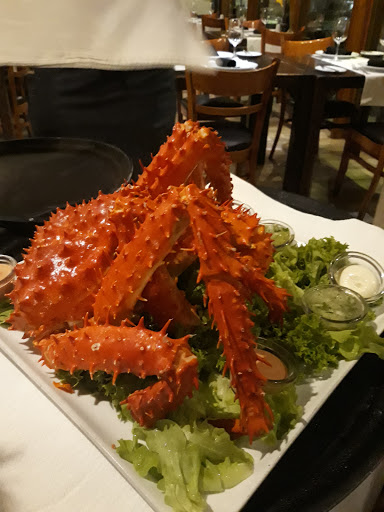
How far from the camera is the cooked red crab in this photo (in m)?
0.81

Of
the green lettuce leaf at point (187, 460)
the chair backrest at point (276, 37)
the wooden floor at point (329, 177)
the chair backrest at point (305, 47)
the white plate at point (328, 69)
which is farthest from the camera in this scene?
the chair backrest at point (276, 37)

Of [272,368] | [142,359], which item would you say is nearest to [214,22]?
[272,368]

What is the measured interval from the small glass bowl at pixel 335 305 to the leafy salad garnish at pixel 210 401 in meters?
0.02

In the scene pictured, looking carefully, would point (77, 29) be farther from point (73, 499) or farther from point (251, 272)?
point (73, 499)

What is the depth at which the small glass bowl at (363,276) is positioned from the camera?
126 centimetres

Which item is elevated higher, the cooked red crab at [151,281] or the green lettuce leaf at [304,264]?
the cooked red crab at [151,281]

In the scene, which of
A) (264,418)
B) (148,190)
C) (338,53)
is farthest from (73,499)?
(338,53)

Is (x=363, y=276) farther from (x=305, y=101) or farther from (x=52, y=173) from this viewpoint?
(x=305, y=101)

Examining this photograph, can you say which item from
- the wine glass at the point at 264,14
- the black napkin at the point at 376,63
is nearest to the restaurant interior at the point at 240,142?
the black napkin at the point at 376,63

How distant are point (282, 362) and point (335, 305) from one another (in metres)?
0.26

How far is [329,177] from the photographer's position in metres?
4.12

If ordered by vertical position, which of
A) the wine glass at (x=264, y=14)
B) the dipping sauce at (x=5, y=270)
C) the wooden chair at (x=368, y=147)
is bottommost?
the wooden chair at (x=368, y=147)

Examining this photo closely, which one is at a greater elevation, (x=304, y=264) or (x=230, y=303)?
(x=230, y=303)

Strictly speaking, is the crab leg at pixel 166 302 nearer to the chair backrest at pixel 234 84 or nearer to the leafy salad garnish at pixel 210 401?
the leafy salad garnish at pixel 210 401
